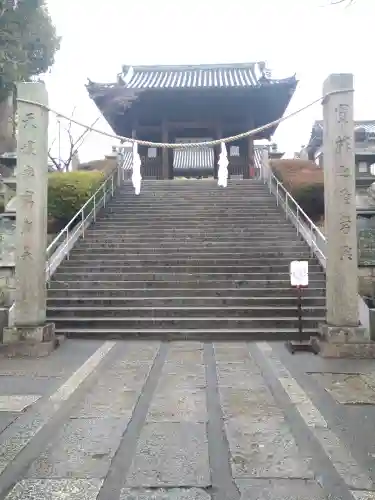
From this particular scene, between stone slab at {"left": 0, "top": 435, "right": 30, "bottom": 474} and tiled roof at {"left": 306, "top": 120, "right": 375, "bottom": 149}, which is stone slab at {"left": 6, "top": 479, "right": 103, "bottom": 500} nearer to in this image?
stone slab at {"left": 0, "top": 435, "right": 30, "bottom": 474}

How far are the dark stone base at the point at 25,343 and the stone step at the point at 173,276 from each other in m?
3.02

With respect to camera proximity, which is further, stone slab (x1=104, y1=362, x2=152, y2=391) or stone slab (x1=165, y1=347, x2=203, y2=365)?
stone slab (x1=165, y1=347, x2=203, y2=365)

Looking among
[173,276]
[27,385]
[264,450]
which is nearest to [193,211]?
→ [173,276]

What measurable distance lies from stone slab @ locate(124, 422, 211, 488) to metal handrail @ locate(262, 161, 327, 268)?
20.4ft

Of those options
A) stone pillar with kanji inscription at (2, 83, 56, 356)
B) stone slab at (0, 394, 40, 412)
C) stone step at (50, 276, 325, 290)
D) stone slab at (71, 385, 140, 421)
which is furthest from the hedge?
stone slab at (0, 394, 40, 412)

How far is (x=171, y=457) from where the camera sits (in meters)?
2.88

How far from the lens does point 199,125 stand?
19.9 meters

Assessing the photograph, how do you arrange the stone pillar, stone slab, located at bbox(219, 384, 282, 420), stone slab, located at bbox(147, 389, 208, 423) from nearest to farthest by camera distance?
1. stone slab, located at bbox(147, 389, 208, 423)
2. stone slab, located at bbox(219, 384, 282, 420)
3. the stone pillar

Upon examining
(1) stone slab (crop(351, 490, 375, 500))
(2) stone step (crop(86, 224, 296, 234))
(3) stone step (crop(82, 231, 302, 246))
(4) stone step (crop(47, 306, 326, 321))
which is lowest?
(1) stone slab (crop(351, 490, 375, 500))

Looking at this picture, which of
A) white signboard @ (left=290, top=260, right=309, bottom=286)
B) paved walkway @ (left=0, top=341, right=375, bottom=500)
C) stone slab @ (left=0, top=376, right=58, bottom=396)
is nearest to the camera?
paved walkway @ (left=0, top=341, right=375, bottom=500)

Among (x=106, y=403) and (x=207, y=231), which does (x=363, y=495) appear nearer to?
(x=106, y=403)

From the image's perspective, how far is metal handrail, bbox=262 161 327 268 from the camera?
9.55 metres

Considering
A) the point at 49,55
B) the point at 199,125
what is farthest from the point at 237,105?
the point at 49,55

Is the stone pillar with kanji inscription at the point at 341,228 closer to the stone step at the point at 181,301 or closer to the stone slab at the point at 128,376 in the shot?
the stone step at the point at 181,301
